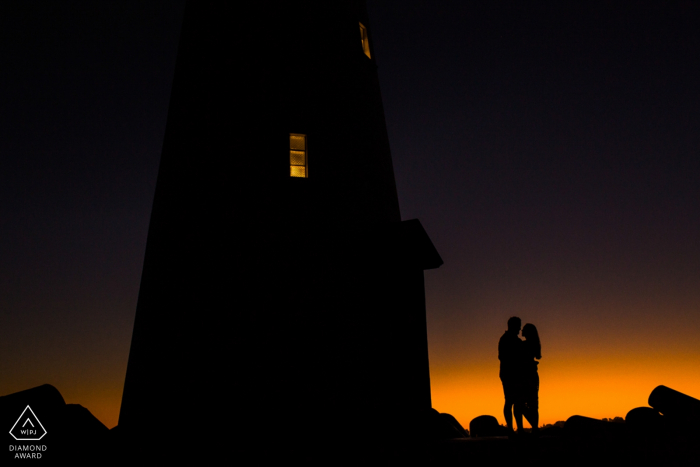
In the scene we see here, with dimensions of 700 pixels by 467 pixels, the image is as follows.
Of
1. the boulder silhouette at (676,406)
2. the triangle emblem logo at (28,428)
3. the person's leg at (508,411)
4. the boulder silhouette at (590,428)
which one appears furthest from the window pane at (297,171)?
the boulder silhouette at (676,406)

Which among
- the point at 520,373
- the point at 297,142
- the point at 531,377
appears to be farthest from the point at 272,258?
the point at 531,377

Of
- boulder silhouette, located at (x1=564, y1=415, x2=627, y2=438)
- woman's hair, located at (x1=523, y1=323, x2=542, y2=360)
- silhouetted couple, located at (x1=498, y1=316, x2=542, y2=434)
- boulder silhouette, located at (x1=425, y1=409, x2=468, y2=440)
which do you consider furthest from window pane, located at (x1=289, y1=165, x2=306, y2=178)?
boulder silhouette, located at (x1=564, y1=415, x2=627, y2=438)

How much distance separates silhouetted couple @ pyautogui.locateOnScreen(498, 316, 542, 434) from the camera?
299 inches

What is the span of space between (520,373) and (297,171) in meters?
4.85

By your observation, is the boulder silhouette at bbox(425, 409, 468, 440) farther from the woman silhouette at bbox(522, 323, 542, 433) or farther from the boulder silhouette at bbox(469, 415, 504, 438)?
the woman silhouette at bbox(522, 323, 542, 433)

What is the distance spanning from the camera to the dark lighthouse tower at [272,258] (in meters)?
8.26

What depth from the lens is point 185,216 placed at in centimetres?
908

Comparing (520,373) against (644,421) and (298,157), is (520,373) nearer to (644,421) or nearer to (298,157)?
(644,421)

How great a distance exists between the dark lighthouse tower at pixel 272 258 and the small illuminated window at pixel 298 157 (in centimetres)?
2

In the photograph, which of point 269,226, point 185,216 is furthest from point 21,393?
point 269,226

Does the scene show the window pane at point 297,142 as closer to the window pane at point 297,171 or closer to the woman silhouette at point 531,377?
the window pane at point 297,171

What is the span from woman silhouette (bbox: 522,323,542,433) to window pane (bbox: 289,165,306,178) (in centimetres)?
447

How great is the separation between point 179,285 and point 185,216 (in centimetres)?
117

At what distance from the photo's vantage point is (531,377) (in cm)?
764
